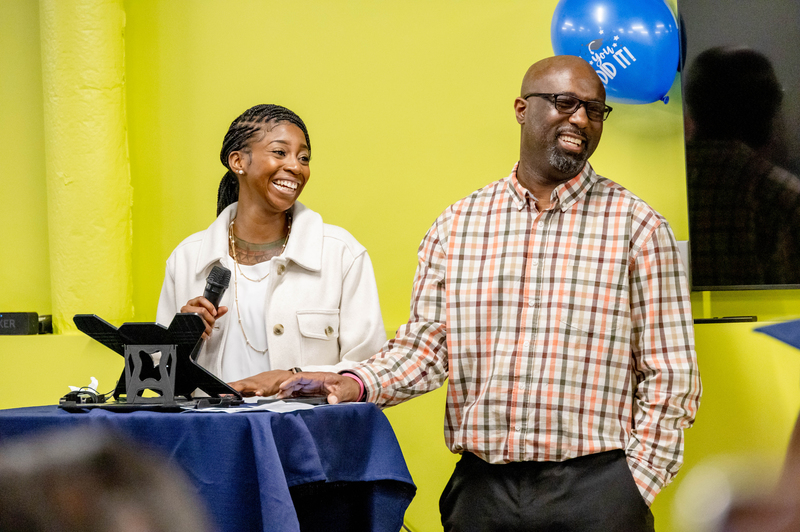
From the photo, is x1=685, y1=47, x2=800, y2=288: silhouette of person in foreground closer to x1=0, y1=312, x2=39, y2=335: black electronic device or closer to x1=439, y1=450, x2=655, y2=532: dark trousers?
x1=439, y1=450, x2=655, y2=532: dark trousers

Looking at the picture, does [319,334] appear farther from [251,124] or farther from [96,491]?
[96,491]

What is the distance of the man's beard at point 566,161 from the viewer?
2178 mm

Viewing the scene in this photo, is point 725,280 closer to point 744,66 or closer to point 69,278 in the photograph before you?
point 744,66

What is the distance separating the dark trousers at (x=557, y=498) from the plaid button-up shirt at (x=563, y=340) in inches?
1.4

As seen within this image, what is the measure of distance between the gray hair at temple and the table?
0.03 metres

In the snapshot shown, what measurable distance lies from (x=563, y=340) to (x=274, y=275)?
0.88 metres

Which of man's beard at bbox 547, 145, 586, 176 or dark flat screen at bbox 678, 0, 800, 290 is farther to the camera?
dark flat screen at bbox 678, 0, 800, 290

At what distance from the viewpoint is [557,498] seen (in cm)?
200

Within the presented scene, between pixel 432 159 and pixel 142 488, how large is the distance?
2.05 metres

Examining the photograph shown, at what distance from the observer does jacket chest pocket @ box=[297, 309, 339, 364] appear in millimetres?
2393

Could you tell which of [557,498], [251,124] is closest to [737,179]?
[557,498]

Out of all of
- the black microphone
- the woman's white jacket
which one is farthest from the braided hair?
the black microphone

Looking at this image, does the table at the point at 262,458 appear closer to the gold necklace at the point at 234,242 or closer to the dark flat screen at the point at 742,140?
the gold necklace at the point at 234,242

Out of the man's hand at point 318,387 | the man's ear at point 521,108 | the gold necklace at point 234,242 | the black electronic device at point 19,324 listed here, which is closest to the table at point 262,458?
the man's hand at point 318,387
